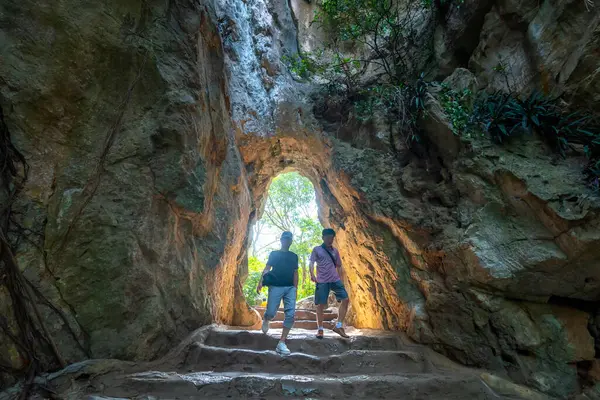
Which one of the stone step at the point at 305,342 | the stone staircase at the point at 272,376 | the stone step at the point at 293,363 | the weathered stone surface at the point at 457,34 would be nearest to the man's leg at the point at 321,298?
the stone step at the point at 305,342

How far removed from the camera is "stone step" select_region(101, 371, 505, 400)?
2656 millimetres

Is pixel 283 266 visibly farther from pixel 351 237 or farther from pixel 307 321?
pixel 307 321

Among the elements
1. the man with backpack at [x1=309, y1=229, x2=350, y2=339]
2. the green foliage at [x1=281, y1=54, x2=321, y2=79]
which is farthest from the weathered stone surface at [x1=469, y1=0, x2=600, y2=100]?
the man with backpack at [x1=309, y1=229, x2=350, y2=339]

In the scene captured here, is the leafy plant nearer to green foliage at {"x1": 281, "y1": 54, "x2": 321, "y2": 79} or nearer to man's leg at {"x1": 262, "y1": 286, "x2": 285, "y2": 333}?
man's leg at {"x1": 262, "y1": 286, "x2": 285, "y2": 333}

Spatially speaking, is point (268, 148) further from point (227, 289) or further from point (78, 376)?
point (78, 376)

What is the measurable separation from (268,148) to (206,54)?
287 centimetres

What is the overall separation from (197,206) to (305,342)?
7.54ft

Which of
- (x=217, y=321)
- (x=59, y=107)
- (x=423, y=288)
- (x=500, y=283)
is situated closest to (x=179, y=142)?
(x=59, y=107)

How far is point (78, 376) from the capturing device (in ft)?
8.41

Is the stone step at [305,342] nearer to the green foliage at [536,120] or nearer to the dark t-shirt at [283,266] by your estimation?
the dark t-shirt at [283,266]

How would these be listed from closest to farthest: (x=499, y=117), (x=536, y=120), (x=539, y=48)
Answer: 1. (x=536, y=120)
2. (x=499, y=117)
3. (x=539, y=48)

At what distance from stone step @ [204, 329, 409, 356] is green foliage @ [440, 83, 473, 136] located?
319 centimetres

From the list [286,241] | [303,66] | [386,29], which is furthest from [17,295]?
[386,29]

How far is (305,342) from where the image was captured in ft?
13.1
